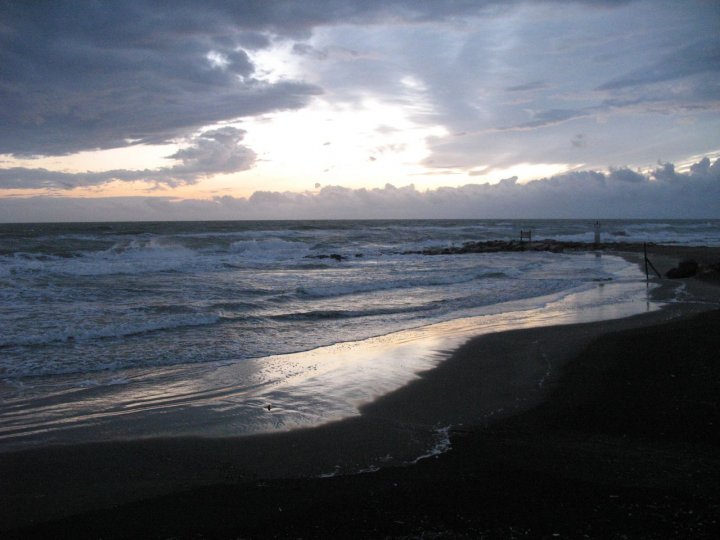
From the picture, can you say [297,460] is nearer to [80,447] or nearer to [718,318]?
[80,447]

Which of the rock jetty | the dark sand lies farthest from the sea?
the rock jetty

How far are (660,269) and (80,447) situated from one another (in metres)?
23.1

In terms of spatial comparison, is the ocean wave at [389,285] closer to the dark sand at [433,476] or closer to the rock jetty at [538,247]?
the dark sand at [433,476]

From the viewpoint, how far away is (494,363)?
26.8 ft

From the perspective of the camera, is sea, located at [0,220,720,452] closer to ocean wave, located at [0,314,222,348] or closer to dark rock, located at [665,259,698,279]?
ocean wave, located at [0,314,222,348]

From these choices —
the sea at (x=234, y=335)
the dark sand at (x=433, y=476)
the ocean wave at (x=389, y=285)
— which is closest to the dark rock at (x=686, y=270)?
the sea at (x=234, y=335)

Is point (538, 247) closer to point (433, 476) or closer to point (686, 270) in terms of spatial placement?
point (686, 270)

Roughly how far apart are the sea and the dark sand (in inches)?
26.4

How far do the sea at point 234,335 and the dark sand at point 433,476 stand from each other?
26.4 inches

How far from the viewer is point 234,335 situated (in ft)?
34.6

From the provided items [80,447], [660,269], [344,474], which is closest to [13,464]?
[80,447]

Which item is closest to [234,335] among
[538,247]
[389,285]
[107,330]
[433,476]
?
[107,330]

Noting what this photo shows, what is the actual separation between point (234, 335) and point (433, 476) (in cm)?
708

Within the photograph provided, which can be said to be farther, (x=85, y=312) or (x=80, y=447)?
(x=85, y=312)
